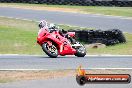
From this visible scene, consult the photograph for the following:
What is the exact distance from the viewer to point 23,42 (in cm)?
1928

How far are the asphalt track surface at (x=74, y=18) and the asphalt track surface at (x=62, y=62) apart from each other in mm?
11540

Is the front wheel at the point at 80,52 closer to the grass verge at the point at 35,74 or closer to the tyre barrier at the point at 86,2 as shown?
the grass verge at the point at 35,74

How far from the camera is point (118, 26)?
1085 inches

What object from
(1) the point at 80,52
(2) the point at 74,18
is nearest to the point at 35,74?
(1) the point at 80,52

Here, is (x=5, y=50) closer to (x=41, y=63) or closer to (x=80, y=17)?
(x=41, y=63)

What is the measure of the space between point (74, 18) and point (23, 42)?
11.8m

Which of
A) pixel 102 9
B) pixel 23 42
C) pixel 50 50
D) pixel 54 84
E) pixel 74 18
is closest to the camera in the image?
pixel 54 84

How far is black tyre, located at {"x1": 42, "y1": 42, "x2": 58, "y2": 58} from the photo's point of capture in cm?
1410

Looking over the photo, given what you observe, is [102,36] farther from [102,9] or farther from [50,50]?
[102,9]

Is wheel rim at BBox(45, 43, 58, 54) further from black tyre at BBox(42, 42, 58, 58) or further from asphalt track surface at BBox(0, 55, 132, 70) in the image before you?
asphalt track surface at BBox(0, 55, 132, 70)

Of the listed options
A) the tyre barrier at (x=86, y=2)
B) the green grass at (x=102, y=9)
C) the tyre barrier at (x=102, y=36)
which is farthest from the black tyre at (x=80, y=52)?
the tyre barrier at (x=86, y=2)

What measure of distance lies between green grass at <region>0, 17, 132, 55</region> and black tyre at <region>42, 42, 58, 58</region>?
93.7 inches

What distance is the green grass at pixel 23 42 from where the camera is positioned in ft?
56.4

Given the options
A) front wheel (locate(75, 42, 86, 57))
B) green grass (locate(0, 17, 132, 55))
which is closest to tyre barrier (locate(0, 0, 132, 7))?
green grass (locate(0, 17, 132, 55))
